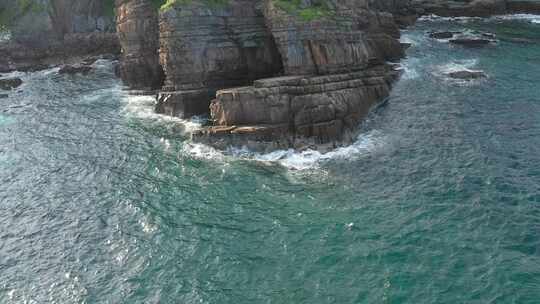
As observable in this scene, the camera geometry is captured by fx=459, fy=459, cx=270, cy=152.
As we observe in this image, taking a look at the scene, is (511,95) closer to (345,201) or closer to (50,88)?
(345,201)

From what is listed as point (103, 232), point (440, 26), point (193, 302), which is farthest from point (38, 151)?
point (440, 26)

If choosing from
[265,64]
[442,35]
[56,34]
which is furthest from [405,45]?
[56,34]

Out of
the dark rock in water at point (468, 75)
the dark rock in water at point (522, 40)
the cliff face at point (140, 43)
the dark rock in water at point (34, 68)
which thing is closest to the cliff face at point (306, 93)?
the dark rock in water at point (468, 75)

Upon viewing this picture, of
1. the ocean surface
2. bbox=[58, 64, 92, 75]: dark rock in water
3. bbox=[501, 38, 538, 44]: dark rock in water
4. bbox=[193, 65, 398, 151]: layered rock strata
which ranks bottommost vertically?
the ocean surface

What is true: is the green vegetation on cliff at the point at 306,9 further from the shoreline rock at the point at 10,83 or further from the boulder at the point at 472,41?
the shoreline rock at the point at 10,83

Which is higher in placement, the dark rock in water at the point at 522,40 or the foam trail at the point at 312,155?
the dark rock in water at the point at 522,40

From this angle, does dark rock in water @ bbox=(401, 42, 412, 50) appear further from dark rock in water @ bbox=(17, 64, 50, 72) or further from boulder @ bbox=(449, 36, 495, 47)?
dark rock in water @ bbox=(17, 64, 50, 72)

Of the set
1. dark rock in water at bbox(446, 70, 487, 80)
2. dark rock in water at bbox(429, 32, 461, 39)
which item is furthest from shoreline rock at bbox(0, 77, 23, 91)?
dark rock in water at bbox(429, 32, 461, 39)
